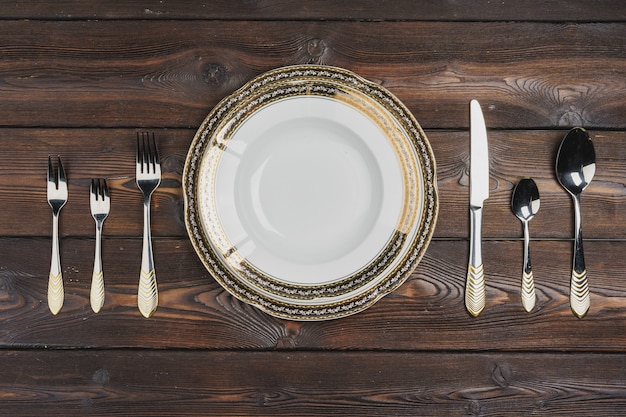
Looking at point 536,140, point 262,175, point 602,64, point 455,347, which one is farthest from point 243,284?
point 602,64

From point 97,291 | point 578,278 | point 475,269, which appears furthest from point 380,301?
point 97,291

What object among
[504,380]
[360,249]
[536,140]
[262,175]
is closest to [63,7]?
[262,175]

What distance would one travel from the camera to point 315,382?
0.64 metres

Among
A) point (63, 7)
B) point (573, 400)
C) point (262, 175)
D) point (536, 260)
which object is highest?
point (63, 7)

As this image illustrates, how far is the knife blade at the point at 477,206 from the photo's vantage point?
0.61m

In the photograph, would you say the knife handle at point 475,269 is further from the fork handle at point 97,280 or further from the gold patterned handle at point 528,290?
the fork handle at point 97,280

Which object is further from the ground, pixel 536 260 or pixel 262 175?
pixel 262 175

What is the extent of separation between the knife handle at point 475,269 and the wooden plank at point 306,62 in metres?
0.12

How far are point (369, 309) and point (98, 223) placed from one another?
1.16 feet

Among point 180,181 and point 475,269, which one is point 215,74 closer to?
point 180,181

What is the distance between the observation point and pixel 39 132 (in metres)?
0.64

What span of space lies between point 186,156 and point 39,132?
7.6 inches

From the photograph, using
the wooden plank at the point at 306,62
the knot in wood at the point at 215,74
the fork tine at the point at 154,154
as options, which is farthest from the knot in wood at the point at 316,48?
the fork tine at the point at 154,154

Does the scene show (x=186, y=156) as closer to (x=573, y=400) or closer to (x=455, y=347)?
(x=455, y=347)
